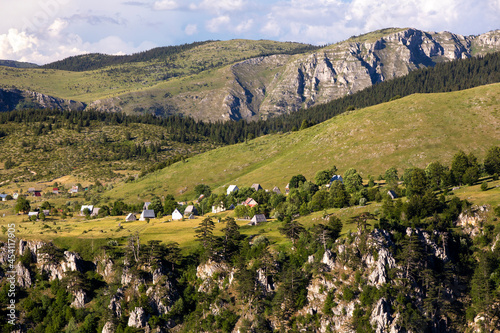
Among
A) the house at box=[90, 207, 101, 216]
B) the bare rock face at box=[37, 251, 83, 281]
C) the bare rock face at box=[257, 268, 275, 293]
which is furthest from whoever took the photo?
the house at box=[90, 207, 101, 216]

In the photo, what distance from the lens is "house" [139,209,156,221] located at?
116650 mm

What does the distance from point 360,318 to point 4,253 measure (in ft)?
Answer: 231

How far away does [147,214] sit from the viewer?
11875 centimetres

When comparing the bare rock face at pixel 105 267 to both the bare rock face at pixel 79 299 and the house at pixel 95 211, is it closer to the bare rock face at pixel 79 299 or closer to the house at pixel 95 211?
the bare rock face at pixel 79 299

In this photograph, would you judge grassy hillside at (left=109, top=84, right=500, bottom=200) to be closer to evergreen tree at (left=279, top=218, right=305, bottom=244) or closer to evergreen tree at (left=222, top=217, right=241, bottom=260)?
evergreen tree at (left=222, top=217, right=241, bottom=260)

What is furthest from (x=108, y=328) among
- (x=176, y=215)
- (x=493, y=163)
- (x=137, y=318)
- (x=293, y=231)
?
(x=493, y=163)

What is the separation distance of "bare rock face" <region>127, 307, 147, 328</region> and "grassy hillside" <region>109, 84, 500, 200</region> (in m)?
68.5

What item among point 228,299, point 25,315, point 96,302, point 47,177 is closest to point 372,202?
point 228,299

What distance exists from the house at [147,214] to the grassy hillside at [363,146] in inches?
1240

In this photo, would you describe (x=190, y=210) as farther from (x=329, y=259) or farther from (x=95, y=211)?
(x=329, y=259)

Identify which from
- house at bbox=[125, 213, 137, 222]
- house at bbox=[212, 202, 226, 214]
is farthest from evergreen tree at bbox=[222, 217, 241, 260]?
house at bbox=[125, 213, 137, 222]

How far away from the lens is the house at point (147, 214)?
11665 centimetres

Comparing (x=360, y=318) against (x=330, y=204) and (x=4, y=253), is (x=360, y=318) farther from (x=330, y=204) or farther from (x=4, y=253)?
(x=4, y=253)

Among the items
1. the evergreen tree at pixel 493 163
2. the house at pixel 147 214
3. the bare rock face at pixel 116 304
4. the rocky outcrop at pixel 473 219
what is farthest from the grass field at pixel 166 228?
the bare rock face at pixel 116 304
